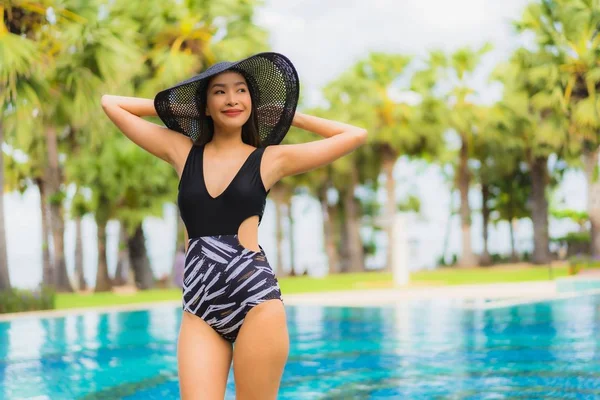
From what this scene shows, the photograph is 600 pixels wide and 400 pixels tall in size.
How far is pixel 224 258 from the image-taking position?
280 cm

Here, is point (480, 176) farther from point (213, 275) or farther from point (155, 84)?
point (213, 275)

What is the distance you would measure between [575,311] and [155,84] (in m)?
16.3

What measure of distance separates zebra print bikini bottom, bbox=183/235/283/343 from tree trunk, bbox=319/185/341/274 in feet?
131

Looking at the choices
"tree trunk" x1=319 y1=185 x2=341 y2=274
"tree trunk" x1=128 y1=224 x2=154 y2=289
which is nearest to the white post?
"tree trunk" x1=128 y1=224 x2=154 y2=289

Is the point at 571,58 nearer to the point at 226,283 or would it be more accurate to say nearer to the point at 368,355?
the point at 368,355

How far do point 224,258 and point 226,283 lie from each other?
9 centimetres

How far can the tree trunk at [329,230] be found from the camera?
140 feet

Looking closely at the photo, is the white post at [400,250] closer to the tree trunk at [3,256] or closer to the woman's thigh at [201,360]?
the tree trunk at [3,256]

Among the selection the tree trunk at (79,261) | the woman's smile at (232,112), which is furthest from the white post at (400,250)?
the woman's smile at (232,112)

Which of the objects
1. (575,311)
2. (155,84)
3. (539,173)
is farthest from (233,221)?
(539,173)

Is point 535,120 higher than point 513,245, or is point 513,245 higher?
point 535,120

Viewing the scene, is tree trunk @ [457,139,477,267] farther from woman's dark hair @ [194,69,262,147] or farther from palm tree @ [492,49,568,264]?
woman's dark hair @ [194,69,262,147]

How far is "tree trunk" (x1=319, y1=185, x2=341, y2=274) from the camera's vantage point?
42.8 meters

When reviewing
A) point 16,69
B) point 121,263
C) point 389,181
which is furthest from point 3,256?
point 389,181
